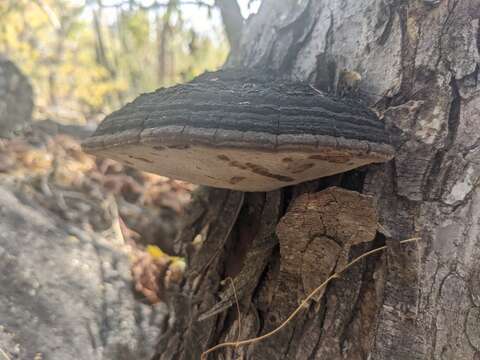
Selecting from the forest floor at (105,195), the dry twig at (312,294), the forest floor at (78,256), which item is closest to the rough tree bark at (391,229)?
the dry twig at (312,294)

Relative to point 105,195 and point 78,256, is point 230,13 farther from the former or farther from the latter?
point 78,256

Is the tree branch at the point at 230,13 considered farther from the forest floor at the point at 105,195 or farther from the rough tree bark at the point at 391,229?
the rough tree bark at the point at 391,229

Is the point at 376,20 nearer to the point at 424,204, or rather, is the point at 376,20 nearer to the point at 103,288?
the point at 424,204

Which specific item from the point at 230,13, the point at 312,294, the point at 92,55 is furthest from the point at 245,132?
the point at 92,55


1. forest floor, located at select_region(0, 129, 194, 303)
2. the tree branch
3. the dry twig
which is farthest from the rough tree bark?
the tree branch

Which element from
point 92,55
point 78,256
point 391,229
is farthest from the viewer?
point 92,55

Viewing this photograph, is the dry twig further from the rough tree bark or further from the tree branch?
the tree branch
